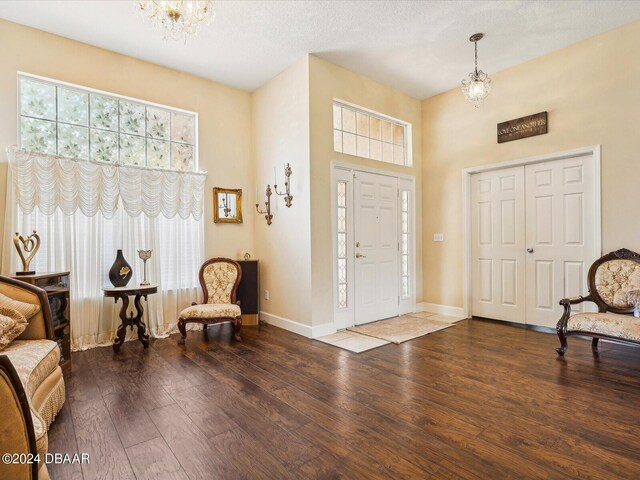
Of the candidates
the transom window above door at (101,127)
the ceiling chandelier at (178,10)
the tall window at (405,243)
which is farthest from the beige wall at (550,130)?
the ceiling chandelier at (178,10)

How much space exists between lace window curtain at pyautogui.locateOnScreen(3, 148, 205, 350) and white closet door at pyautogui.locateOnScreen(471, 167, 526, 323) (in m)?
3.94

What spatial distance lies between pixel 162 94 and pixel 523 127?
185 inches

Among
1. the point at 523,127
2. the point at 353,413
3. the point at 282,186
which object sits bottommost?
the point at 353,413

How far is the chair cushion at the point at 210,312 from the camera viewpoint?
13.1 feet

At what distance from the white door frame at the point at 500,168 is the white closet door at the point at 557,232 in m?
0.06

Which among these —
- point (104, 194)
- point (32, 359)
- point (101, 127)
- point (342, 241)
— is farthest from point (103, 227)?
point (342, 241)

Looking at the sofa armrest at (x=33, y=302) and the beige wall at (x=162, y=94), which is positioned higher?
the beige wall at (x=162, y=94)

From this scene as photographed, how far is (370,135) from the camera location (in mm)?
5090

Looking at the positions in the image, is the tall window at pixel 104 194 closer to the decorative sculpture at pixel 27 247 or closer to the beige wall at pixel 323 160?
the decorative sculpture at pixel 27 247

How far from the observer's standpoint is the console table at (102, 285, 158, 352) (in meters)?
3.67

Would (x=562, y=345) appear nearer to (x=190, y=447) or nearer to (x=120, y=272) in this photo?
(x=190, y=447)

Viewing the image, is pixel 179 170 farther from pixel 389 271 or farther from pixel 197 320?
pixel 389 271

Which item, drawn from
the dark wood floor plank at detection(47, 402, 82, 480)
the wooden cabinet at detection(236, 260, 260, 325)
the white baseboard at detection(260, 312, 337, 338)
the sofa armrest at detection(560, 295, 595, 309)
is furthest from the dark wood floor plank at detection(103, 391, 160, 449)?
the sofa armrest at detection(560, 295, 595, 309)

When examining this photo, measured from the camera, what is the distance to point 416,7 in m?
3.38
